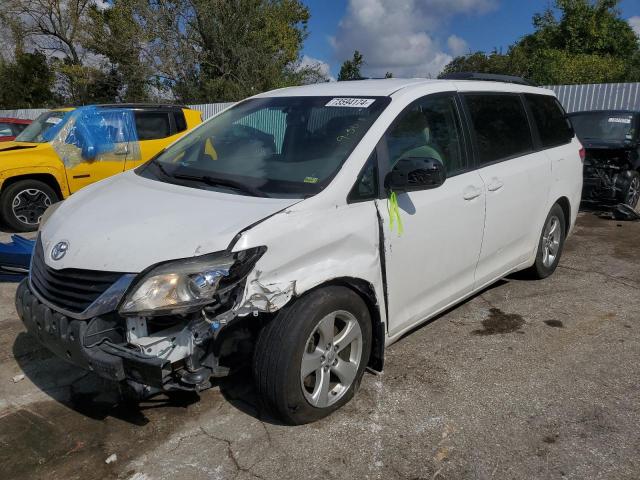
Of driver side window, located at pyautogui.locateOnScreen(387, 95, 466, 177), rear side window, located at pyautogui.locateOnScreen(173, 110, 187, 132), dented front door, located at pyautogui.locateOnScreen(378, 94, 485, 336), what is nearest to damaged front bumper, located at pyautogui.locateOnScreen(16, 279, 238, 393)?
dented front door, located at pyautogui.locateOnScreen(378, 94, 485, 336)

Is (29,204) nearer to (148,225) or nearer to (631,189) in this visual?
(148,225)

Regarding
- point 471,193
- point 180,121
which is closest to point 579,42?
point 180,121

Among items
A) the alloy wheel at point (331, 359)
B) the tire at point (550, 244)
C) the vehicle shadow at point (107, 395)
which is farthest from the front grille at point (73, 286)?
the tire at point (550, 244)

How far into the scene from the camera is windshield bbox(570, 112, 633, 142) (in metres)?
8.80

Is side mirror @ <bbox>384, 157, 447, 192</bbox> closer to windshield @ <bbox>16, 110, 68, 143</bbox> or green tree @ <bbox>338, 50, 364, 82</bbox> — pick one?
windshield @ <bbox>16, 110, 68, 143</bbox>

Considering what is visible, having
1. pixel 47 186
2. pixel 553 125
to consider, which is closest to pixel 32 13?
pixel 47 186

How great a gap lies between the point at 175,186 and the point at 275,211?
2.79 ft

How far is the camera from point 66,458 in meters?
2.72

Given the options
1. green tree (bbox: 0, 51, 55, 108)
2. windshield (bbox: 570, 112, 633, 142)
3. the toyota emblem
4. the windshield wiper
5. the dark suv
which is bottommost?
the dark suv

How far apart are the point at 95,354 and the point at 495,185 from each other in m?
2.86

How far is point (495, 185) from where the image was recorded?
3967 millimetres

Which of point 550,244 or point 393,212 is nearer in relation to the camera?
point 393,212

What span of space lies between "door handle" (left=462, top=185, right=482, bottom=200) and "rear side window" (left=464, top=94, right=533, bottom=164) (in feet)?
0.97

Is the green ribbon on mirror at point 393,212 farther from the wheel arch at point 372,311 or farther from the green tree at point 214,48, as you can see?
the green tree at point 214,48
